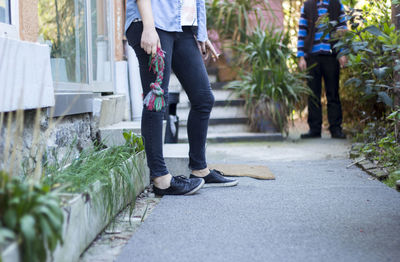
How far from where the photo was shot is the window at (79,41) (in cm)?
242

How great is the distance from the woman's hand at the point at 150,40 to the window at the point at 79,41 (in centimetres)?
44

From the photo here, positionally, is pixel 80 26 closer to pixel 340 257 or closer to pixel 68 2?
pixel 68 2

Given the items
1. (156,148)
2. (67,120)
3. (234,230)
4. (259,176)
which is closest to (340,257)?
(234,230)

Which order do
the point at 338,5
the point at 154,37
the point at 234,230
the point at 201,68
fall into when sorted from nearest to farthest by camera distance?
the point at 234,230, the point at 154,37, the point at 201,68, the point at 338,5

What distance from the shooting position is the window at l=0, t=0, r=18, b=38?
1813 mm

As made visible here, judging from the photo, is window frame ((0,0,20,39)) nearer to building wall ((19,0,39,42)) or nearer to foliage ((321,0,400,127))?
building wall ((19,0,39,42))

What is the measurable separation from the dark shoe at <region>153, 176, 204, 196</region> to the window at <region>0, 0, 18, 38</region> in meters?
0.96

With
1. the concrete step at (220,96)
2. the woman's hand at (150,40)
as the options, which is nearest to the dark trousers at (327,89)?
the concrete step at (220,96)

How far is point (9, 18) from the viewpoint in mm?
1868

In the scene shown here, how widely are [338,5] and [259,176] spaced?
8.54 ft

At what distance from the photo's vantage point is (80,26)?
2916 mm

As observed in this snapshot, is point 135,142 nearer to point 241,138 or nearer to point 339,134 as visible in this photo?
point 241,138

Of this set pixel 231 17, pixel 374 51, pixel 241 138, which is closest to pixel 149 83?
pixel 374 51

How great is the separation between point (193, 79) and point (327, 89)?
2826 mm
